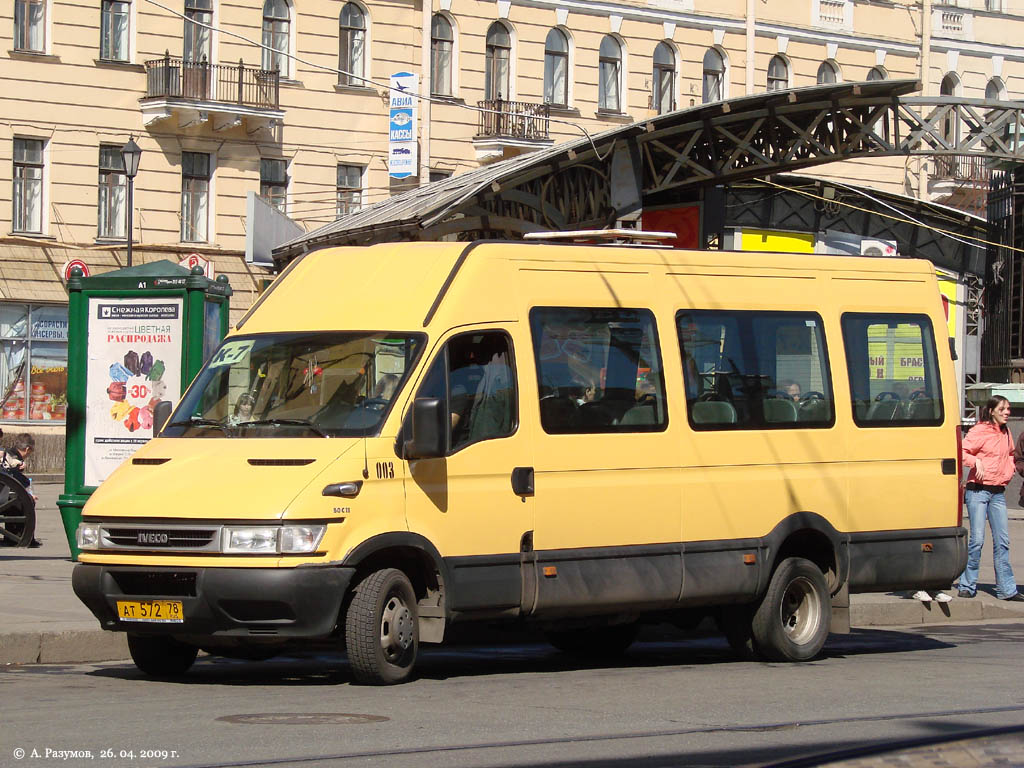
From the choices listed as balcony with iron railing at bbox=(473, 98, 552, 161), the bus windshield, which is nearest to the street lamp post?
balcony with iron railing at bbox=(473, 98, 552, 161)

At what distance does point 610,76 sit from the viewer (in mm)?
45906

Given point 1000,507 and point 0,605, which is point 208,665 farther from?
point 1000,507

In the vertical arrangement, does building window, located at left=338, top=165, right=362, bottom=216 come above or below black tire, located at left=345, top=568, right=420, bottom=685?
above

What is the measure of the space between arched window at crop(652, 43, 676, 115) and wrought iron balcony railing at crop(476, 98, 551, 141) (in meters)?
4.21

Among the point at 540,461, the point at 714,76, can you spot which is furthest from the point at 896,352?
the point at 714,76

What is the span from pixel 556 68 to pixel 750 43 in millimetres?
5589

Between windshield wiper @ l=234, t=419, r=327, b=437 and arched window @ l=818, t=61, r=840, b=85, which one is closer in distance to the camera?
windshield wiper @ l=234, t=419, r=327, b=437

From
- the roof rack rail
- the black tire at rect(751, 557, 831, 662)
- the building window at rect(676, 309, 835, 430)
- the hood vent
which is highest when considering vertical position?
the roof rack rail

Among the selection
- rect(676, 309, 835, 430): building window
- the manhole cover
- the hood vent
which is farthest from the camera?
rect(676, 309, 835, 430): building window

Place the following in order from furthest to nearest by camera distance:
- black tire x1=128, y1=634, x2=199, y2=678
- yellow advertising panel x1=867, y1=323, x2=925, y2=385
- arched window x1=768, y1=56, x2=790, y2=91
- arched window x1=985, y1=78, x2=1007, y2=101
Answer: arched window x1=985, y1=78, x2=1007, y2=101
arched window x1=768, y1=56, x2=790, y2=91
yellow advertising panel x1=867, y1=323, x2=925, y2=385
black tire x1=128, y1=634, x2=199, y2=678

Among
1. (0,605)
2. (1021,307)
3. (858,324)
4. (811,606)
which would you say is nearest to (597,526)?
(811,606)

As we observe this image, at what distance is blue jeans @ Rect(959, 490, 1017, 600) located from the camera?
16781 millimetres

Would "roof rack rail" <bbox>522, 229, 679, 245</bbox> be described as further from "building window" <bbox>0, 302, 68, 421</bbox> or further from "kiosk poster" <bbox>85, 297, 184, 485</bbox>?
"building window" <bbox>0, 302, 68, 421</bbox>

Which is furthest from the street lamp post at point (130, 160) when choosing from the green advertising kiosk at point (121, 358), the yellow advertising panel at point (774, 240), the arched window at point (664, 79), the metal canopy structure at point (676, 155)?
the green advertising kiosk at point (121, 358)
